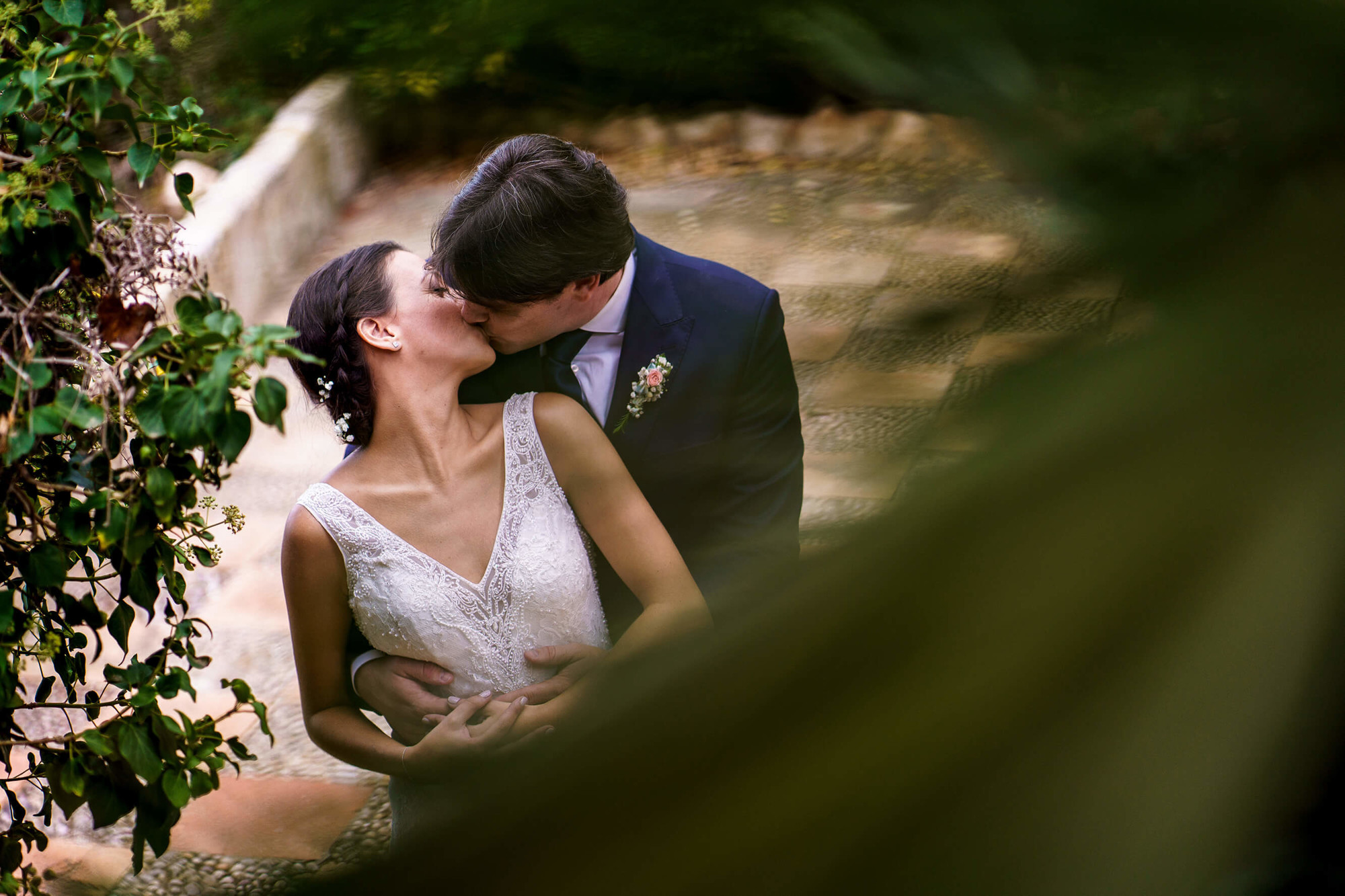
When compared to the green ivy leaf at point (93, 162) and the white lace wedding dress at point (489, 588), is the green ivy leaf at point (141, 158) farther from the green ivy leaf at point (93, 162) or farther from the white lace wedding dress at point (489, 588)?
the white lace wedding dress at point (489, 588)

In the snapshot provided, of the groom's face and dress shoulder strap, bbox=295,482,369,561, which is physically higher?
the groom's face

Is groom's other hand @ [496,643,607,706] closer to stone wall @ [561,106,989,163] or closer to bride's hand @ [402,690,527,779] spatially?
bride's hand @ [402,690,527,779]

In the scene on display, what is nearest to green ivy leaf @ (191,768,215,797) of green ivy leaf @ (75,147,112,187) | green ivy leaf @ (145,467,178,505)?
green ivy leaf @ (145,467,178,505)

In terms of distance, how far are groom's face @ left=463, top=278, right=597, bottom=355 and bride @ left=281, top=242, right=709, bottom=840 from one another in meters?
0.03

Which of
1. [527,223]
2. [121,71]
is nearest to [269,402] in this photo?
[121,71]

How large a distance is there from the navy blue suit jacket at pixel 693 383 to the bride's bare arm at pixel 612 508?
0.05 meters

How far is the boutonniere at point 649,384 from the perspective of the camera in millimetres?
1624

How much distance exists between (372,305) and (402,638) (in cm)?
A: 50

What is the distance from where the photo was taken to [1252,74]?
8.3 inches

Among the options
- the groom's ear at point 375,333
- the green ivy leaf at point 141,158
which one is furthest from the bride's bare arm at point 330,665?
the green ivy leaf at point 141,158

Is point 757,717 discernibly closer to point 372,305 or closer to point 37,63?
point 37,63

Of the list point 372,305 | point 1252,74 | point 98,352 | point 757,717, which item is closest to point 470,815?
point 757,717

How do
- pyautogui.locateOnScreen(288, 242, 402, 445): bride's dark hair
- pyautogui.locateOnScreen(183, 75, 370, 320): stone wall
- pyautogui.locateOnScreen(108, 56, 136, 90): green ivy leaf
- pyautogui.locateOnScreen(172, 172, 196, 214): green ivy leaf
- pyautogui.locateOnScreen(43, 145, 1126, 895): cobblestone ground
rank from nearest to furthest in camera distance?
1. pyautogui.locateOnScreen(43, 145, 1126, 895): cobblestone ground
2. pyautogui.locateOnScreen(108, 56, 136, 90): green ivy leaf
3. pyautogui.locateOnScreen(172, 172, 196, 214): green ivy leaf
4. pyautogui.locateOnScreen(288, 242, 402, 445): bride's dark hair
5. pyautogui.locateOnScreen(183, 75, 370, 320): stone wall

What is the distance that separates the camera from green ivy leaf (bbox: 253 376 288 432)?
2.08 ft
